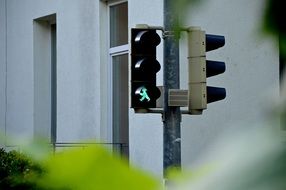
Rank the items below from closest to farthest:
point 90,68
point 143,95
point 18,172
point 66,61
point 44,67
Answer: point 18,172
point 143,95
point 66,61
point 90,68
point 44,67

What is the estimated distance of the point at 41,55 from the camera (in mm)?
9359

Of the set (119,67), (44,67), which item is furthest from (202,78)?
(44,67)

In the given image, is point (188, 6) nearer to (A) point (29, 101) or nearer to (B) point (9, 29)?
(A) point (29, 101)

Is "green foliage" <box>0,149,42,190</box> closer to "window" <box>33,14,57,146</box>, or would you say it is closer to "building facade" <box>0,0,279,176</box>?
"building facade" <box>0,0,279,176</box>

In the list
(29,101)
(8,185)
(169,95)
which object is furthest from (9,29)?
(8,185)

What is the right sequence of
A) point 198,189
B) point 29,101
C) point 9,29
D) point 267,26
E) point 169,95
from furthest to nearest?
point 9,29, point 29,101, point 169,95, point 267,26, point 198,189

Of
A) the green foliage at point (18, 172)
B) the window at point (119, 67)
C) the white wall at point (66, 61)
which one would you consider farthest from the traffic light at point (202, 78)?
the green foliage at point (18, 172)

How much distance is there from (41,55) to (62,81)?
57 cm

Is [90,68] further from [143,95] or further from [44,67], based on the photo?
[143,95]

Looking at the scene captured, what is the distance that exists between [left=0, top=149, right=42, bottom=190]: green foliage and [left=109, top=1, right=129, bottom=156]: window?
24.4 feet

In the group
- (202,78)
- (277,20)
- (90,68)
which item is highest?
(90,68)

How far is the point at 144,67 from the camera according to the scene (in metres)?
6.02

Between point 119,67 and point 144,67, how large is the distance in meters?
3.19

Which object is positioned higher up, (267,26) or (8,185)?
(267,26)
